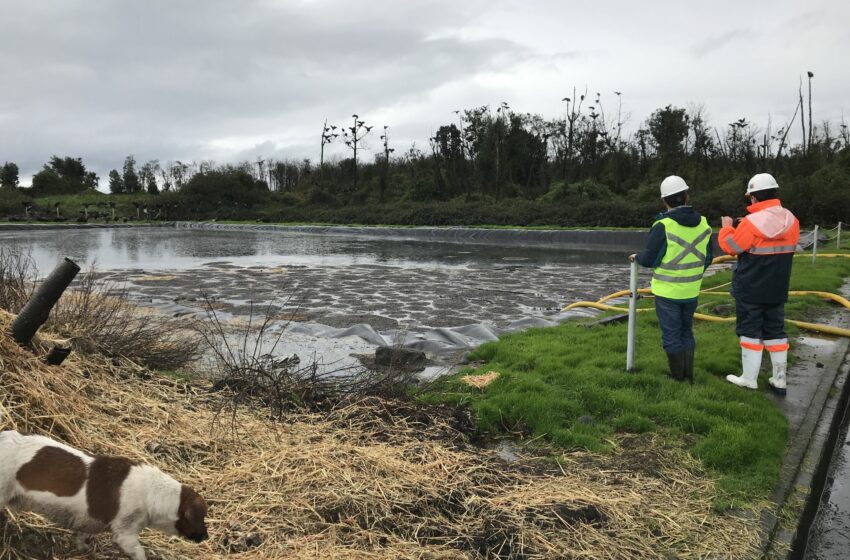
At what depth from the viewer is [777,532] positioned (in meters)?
2.83

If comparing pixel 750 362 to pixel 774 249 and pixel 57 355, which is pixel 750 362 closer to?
pixel 774 249

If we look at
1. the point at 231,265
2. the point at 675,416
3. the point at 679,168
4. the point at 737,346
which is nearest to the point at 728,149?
the point at 679,168

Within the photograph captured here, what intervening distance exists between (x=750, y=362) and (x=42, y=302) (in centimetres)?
516

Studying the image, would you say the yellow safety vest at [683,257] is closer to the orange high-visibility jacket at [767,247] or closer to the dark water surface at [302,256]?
the orange high-visibility jacket at [767,247]

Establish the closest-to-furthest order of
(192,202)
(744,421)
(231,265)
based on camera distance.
A: (744,421), (231,265), (192,202)

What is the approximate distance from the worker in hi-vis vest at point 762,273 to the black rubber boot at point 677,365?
0.45 m

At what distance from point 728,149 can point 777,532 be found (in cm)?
3969

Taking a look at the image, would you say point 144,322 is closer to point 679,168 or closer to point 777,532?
point 777,532

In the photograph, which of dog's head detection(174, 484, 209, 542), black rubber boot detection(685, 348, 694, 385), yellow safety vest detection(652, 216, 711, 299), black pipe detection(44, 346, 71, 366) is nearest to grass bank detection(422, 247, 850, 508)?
black rubber boot detection(685, 348, 694, 385)

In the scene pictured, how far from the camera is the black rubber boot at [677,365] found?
16.1 ft

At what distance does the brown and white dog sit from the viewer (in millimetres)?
2049

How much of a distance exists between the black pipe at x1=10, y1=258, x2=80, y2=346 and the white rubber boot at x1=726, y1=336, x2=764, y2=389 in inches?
195

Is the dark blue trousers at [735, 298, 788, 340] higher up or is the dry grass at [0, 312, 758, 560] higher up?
the dark blue trousers at [735, 298, 788, 340]

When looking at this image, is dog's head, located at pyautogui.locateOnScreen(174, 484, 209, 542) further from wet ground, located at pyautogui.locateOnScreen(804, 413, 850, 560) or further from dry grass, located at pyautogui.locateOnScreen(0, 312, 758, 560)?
wet ground, located at pyautogui.locateOnScreen(804, 413, 850, 560)
